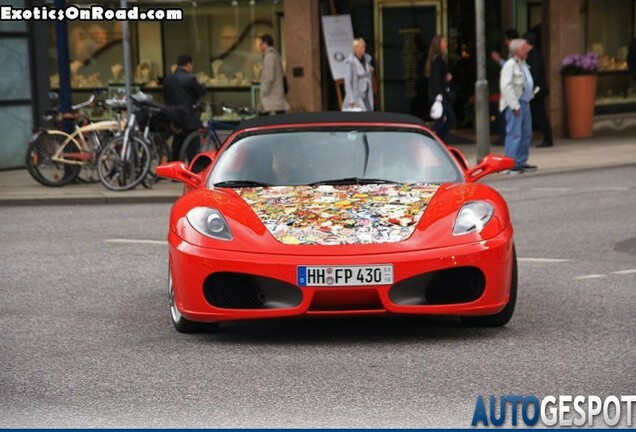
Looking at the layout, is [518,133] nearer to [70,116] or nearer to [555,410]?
[70,116]

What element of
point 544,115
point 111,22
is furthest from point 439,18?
point 111,22

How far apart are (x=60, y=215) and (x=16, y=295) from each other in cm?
630

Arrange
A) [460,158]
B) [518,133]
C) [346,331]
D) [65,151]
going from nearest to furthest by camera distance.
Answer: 1. [346,331]
2. [460,158]
3. [65,151]
4. [518,133]

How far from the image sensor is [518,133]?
19891 millimetres

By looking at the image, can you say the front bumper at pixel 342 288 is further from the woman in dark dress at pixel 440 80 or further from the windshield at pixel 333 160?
the woman in dark dress at pixel 440 80

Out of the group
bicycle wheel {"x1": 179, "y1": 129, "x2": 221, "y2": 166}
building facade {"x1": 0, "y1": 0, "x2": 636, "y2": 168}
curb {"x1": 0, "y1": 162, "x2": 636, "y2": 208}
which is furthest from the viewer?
building facade {"x1": 0, "y1": 0, "x2": 636, "y2": 168}

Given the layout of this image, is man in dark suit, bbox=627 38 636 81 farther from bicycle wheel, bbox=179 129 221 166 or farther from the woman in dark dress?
bicycle wheel, bbox=179 129 221 166

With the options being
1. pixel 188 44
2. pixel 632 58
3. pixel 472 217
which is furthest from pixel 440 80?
pixel 472 217

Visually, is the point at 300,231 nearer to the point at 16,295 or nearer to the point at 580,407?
the point at 580,407

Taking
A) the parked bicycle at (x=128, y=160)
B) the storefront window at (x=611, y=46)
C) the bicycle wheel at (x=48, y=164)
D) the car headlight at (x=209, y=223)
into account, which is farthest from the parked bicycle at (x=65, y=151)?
the storefront window at (x=611, y=46)

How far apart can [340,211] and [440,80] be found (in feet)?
47.6

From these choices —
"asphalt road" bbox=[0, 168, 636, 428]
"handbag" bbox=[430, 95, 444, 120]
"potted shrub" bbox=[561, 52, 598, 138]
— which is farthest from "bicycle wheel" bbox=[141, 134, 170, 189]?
"potted shrub" bbox=[561, 52, 598, 138]

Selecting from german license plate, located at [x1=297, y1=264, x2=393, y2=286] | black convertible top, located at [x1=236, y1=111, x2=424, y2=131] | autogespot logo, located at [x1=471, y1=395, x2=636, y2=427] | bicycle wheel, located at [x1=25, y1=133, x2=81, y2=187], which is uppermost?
black convertible top, located at [x1=236, y1=111, x2=424, y2=131]

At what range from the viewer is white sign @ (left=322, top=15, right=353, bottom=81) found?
26.7 metres
